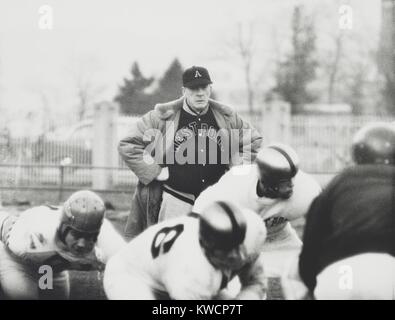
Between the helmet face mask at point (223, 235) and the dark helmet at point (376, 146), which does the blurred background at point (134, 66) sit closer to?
the dark helmet at point (376, 146)

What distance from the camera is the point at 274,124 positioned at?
864cm

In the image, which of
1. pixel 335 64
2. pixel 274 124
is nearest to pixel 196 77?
pixel 335 64

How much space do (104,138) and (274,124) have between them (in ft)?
7.49

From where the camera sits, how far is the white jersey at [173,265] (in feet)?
7.98

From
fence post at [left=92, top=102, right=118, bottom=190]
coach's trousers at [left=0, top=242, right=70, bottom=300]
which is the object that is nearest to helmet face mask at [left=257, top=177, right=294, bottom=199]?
coach's trousers at [left=0, top=242, right=70, bottom=300]

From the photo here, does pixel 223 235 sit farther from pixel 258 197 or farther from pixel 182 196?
pixel 182 196

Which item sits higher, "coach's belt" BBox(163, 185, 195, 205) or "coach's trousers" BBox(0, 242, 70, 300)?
"coach's belt" BBox(163, 185, 195, 205)

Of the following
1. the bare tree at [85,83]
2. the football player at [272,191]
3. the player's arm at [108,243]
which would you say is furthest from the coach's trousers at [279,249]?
the bare tree at [85,83]

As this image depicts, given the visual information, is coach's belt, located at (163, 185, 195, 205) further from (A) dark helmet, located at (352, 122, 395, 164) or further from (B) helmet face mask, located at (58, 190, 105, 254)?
(A) dark helmet, located at (352, 122, 395, 164)


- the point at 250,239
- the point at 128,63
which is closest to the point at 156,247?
the point at 250,239

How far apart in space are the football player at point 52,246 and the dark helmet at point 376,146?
1.10m

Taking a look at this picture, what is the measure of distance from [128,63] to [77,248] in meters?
1.92

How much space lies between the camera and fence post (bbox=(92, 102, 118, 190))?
280 inches

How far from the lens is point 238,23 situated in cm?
398
